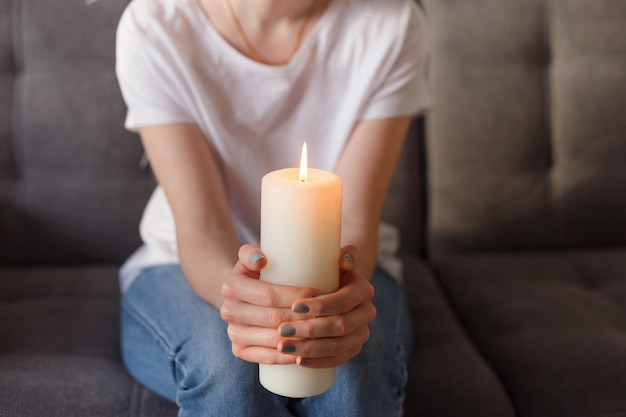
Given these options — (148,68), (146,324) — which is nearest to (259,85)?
(148,68)

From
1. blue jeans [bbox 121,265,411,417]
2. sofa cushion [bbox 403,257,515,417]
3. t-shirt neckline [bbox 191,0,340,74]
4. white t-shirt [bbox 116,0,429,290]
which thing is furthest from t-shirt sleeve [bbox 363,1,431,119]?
sofa cushion [bbox 403,257,515,417]

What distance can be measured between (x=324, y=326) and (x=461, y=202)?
901 mm

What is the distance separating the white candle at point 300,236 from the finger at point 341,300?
0.05 ft

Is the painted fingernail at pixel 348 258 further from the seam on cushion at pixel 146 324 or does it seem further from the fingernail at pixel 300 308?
the seam on cushion at pixel 146 324

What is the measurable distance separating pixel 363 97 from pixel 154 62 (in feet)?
1.11

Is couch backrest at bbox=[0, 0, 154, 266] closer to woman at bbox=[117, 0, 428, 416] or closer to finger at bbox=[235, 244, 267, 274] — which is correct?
woman at bbox=[117, 0, 428, 416]

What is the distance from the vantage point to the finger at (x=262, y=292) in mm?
865

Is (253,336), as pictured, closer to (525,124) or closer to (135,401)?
(135,401)

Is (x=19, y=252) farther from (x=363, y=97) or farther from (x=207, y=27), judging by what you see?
(x=363, y=97)

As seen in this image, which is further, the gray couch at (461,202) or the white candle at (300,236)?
the gray couch at (461,202)

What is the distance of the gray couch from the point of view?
1283 mm

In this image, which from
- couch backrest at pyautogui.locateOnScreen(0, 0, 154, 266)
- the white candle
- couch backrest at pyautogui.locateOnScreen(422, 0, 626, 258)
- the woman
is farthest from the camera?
couch backrest at pyautogui.locateOnScreen(422, 0, 626, 258)

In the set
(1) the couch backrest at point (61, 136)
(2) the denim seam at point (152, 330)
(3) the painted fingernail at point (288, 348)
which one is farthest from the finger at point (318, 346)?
(1) the couch backrest at point (61, 136)

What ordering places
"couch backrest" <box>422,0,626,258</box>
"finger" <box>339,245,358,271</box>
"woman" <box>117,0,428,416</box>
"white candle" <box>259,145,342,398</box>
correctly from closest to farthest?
"white candle" <box>259,145,342,398</box>, "finger" <box>339,245,358,271</box>, "woman" <box>117,0,428,416</box>, "couch backrest" <box>422,0,626,258</box>
